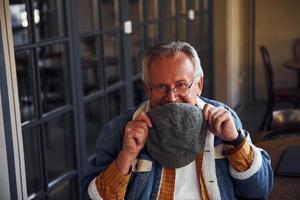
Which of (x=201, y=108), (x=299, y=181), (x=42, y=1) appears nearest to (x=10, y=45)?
(x=201, y=108)

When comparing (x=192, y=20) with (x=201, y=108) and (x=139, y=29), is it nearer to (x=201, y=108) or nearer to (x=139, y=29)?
(x=139, y=29)

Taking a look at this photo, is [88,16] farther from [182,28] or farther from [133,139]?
[133,139]

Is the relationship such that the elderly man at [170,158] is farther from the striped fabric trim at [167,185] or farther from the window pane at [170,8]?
the window pane at [170,8]

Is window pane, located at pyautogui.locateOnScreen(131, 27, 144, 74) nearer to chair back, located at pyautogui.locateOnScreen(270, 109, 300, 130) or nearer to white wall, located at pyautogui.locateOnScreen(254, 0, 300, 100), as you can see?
chair back, located at pyautogui.locateOnScreen(270, 109, 300, 130)

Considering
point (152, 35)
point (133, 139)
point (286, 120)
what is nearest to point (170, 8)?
point (152, 35)

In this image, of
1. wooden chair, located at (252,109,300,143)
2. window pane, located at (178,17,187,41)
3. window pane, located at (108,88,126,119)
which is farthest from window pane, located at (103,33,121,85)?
wooden chair, located at (252,109,300,143)

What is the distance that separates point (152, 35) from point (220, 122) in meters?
2.93

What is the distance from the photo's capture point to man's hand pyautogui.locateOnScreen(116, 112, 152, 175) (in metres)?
1.29

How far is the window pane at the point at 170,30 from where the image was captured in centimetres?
439

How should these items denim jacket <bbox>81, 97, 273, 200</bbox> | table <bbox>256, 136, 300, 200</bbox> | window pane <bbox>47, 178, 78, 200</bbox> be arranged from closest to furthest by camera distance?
denim jacket <bbox>81, 97, 273, 200</bbox>
table <bbox>256, 136, 300, 200</bbox>
window pane <bbox>47, 178, 78, 200</bbox>

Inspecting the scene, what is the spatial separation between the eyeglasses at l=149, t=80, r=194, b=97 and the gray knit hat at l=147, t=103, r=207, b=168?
0.04m

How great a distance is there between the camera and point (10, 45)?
2.03 m

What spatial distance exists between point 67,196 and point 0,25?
1583mm

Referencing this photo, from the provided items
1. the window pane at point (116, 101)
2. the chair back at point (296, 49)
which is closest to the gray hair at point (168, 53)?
the window pane at point (116, 101)
